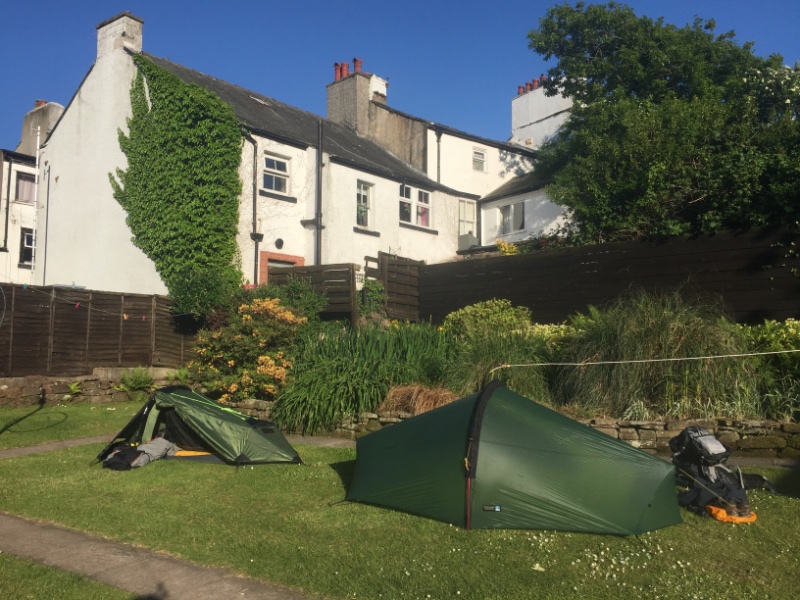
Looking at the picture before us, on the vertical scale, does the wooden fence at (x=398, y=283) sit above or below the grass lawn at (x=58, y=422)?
above

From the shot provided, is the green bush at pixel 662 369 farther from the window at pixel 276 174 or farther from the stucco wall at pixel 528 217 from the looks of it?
the stucco wall at pixel 528 217

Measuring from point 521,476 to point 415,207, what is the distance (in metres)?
20.5

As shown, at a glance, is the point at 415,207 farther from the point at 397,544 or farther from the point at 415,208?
the point at 397,544

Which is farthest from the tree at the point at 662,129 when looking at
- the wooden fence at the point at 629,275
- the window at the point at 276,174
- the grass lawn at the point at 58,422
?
the grass lawn at the point at 58,422

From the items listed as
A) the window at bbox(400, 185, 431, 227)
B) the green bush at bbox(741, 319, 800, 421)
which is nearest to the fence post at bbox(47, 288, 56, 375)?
the window at bbox(400, 185, 431, 227)

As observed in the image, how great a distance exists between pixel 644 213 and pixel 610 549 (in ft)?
35.7

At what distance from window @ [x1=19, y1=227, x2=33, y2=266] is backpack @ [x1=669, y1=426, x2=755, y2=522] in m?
29.3

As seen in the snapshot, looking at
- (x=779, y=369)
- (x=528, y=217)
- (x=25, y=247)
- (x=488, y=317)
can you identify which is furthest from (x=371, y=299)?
(x=25, y=247)

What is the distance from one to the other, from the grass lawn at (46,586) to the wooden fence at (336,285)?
40.4 feet

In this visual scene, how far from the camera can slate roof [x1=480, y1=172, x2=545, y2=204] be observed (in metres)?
28.1

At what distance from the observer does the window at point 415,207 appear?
26672 millimetres

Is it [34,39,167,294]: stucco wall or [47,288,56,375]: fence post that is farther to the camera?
[34,39,167,294]: stucco wall

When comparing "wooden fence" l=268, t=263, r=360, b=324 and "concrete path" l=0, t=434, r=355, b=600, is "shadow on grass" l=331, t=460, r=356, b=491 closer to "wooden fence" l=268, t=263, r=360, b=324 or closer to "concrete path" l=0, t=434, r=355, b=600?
"concrete path" l=0, t=434, r=355, b=600

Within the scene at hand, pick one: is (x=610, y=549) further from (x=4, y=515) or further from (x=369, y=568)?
(x=4, y=515)
